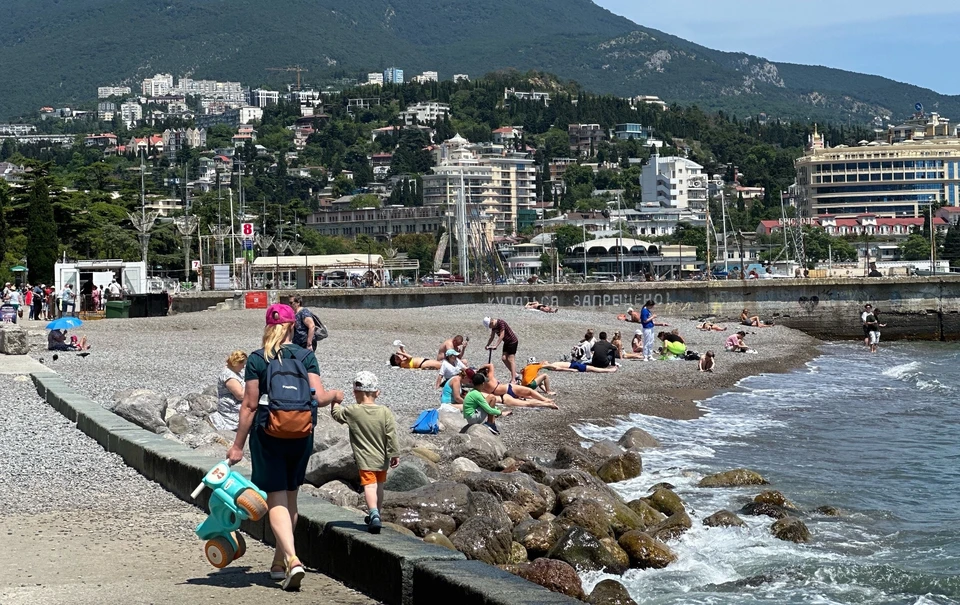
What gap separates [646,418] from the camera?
20.7m

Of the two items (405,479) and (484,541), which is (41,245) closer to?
(405,479)

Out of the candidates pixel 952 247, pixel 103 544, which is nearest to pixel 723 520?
pixel 103 544

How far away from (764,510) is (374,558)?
6903 millimetres

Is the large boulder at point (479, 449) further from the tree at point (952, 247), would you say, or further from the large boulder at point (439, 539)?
the tree at point (952, 247)

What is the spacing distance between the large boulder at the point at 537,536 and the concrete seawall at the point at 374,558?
8.05ft

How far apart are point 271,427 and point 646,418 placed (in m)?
14.4

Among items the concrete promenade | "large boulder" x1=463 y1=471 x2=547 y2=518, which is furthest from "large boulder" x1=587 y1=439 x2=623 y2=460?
the concrete promenade

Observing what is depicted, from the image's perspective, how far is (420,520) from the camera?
977 centimetres

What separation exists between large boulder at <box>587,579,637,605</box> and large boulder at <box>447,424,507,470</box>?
448cm

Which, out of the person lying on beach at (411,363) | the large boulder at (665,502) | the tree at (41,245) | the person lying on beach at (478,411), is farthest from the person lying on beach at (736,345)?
the tree at (41,245)

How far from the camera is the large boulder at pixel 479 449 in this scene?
44.9 feet

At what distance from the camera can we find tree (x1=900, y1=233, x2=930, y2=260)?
455 ft

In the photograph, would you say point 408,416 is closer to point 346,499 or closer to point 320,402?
point 346,499

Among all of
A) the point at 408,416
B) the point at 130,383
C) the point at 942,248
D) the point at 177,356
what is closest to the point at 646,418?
the point at 408,416
